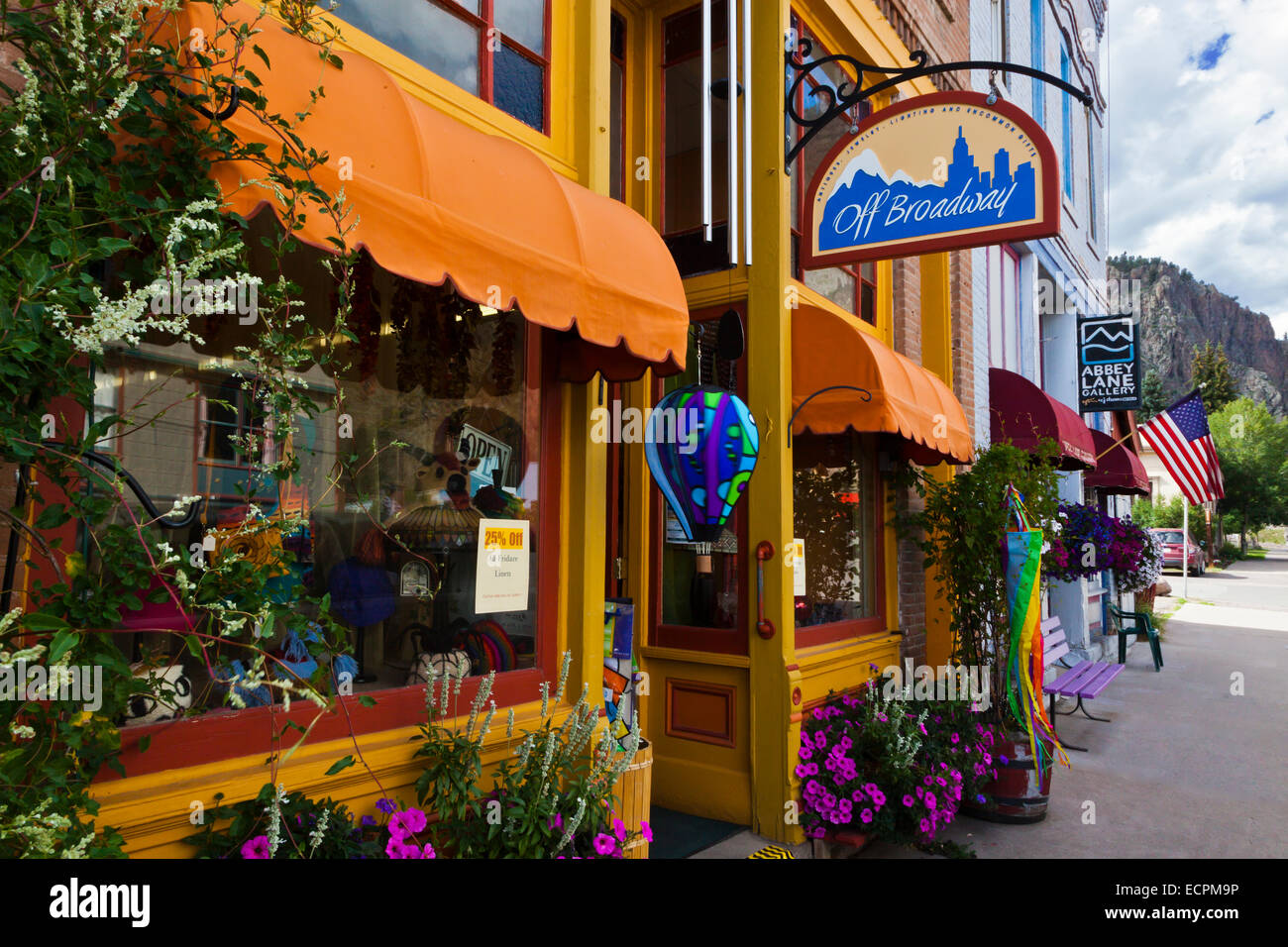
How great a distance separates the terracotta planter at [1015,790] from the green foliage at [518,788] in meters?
3.49

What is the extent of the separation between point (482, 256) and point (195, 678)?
1.52m

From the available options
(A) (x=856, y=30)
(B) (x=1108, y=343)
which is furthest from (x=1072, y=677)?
(A) (x=856, y=30)

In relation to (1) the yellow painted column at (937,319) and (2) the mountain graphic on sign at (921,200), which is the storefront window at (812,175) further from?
(1) the yellow painted column at (937,319)

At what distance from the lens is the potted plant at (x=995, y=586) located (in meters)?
5.48

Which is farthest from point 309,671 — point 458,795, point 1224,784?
point 1224,784

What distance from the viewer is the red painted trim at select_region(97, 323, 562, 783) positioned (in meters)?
2.27

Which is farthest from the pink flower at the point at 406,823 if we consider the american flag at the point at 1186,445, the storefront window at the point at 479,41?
the american flag at the point at 1186,445

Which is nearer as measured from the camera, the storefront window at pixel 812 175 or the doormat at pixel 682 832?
the doormat at pixel 682 832

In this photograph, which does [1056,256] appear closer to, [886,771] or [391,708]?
[886,771]

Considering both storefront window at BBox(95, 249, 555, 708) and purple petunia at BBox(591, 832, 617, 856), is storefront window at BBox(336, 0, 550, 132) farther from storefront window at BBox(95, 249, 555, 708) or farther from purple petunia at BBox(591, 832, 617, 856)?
purple petunia at BBox(591, 832, 617, 856)

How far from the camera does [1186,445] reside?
11.7 metres

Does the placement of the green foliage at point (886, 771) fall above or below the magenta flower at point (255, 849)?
below

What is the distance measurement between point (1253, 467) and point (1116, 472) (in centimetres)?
4538
